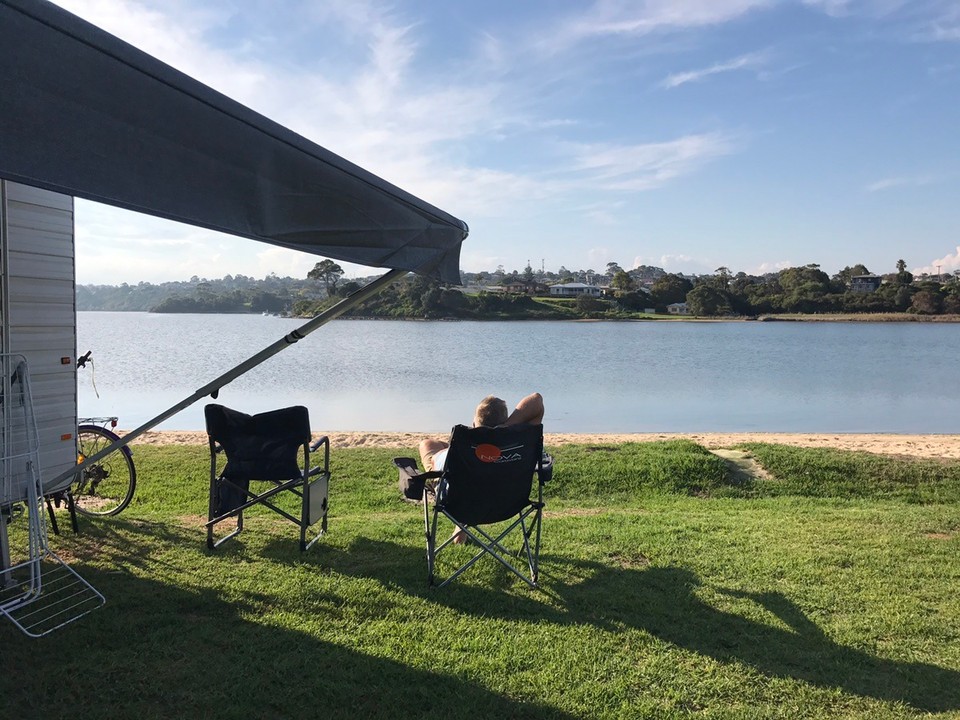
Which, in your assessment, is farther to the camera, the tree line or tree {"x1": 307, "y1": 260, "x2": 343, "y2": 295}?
the tree line

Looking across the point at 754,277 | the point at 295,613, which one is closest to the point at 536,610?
the point at 295,613

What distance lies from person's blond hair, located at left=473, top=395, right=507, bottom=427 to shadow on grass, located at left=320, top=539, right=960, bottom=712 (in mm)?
784

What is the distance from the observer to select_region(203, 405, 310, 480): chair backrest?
381cm

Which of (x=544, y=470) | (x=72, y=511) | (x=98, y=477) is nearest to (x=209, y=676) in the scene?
(x=544, y=470)

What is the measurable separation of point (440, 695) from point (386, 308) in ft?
154

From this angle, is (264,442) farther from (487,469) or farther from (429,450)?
(487,469)

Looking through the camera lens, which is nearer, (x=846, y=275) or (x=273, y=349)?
(x=273, y=349)

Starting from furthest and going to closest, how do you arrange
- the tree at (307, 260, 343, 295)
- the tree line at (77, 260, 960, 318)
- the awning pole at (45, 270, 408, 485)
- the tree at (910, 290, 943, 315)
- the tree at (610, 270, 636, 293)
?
the tree at (610, 270, 636, 293), the tree at (910, 290, 943, 315), the tree line at (77, 260, 960, 318), the tree at (307, 260, 343, 295), the awning pole at (45, 270, 408, 485)

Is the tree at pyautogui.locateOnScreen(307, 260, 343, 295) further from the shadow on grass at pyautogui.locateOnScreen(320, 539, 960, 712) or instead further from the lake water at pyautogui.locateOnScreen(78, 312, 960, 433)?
the lake water at pyautogui.locateOnScreen(78, 312, 960, 433)

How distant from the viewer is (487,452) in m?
3.29

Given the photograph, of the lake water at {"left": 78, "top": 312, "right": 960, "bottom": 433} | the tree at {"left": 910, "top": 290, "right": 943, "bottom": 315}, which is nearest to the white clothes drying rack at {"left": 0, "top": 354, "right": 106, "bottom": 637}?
the lake water at {"left": 78, "top": 312, "right": 960, "bottom": 433}

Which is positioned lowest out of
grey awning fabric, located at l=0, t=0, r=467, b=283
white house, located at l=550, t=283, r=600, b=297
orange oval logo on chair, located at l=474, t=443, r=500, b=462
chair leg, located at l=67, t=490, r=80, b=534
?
chair leg, located at l=67, t=490, r=80, b=534

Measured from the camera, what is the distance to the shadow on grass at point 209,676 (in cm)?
220

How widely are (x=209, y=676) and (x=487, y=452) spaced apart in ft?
4.81
